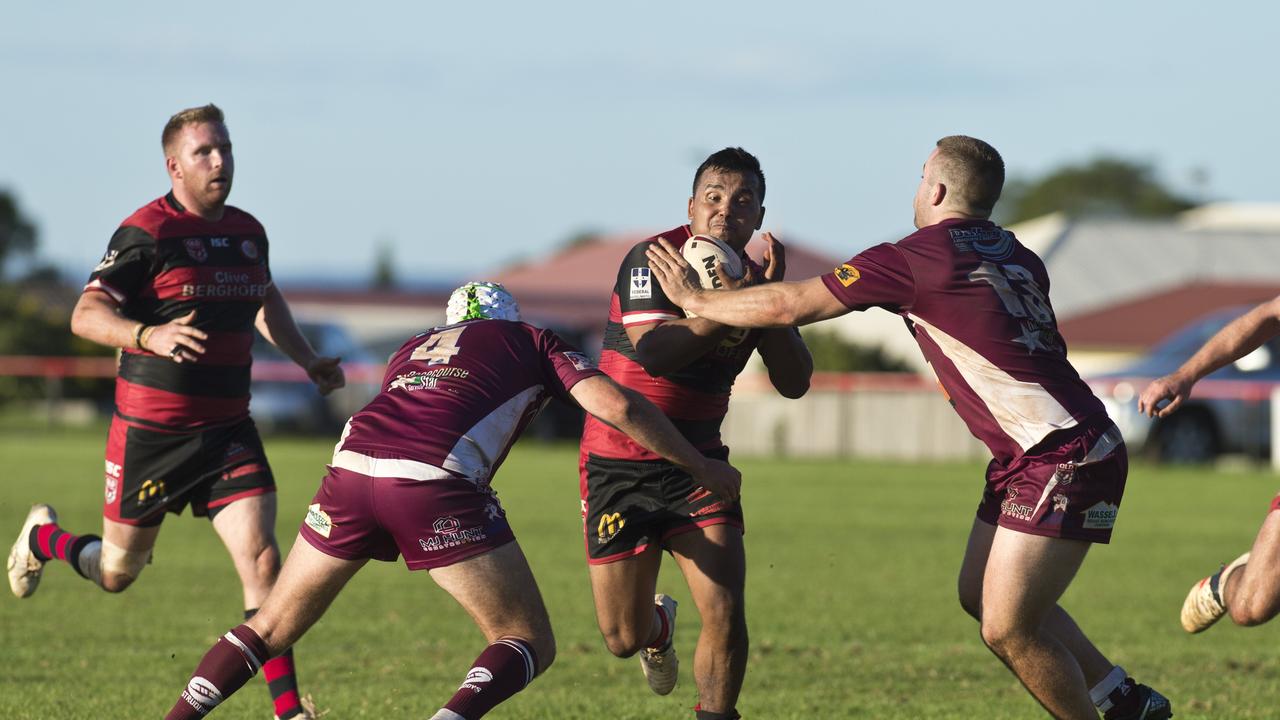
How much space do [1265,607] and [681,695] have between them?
9.86ft

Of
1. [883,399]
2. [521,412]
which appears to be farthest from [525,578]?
[883,399]

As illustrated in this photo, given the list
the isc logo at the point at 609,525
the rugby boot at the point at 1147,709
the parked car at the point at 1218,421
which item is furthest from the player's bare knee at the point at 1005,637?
the parked car at the point at 1218,421

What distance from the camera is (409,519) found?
575 centimetres

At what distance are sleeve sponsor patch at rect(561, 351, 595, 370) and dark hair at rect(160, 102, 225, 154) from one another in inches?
111

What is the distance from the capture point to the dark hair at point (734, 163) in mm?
6684

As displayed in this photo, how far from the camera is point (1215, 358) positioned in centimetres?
669

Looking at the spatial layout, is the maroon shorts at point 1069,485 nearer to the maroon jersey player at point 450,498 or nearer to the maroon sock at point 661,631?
the maroon jersey player at point 450,498

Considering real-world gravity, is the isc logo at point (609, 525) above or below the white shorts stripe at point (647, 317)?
below

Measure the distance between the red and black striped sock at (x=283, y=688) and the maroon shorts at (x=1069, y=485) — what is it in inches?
126

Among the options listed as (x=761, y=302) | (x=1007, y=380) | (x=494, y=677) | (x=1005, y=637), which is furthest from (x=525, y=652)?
(x=1007, y=380)

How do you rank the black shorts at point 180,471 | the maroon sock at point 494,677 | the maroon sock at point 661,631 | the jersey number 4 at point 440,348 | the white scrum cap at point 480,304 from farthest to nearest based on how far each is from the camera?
the black shorts at point 180,471, the maroon sock at point 661,631, the white scrum cap at point 480,304, the jersey number 4 at point 440,348, the maroon sock at point 494,677

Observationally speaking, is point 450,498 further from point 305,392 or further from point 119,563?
point 305,392

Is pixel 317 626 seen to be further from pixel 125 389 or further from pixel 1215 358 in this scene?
pixel 1215 358

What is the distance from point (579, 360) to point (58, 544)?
3.84 metres
